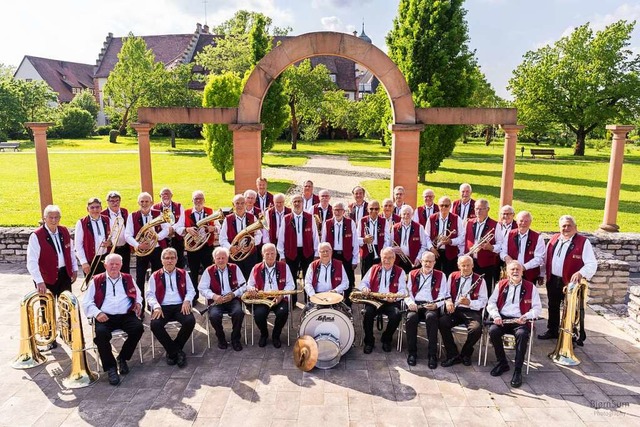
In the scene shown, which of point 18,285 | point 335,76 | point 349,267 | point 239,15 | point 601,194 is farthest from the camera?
point 335,76

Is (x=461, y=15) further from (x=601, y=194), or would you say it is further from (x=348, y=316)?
(x=348, y=316)

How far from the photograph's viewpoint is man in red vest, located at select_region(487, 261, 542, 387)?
6.73m

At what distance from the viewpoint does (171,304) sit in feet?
24.0

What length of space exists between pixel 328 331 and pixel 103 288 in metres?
3.12


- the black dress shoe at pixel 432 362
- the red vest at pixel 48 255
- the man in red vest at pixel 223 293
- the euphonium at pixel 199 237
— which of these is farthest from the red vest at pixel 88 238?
the black dress shoe at pixel 432 362

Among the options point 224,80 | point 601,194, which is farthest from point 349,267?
point 601,194

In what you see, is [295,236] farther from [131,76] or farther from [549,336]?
[131,76]

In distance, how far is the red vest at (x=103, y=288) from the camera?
269 inches

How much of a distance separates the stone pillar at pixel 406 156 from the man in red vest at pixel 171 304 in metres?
6.21

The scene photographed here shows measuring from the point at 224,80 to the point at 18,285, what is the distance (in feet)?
Result: 47.3

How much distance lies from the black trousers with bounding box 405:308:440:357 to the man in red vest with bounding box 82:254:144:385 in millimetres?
3739

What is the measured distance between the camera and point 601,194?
21.7 m

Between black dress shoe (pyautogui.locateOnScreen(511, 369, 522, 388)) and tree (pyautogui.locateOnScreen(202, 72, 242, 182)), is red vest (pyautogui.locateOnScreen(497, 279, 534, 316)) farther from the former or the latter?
tree (pyautogui.locateOnScreen(202, 72, 242, 182))

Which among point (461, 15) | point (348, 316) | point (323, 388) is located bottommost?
point (323, 388)
